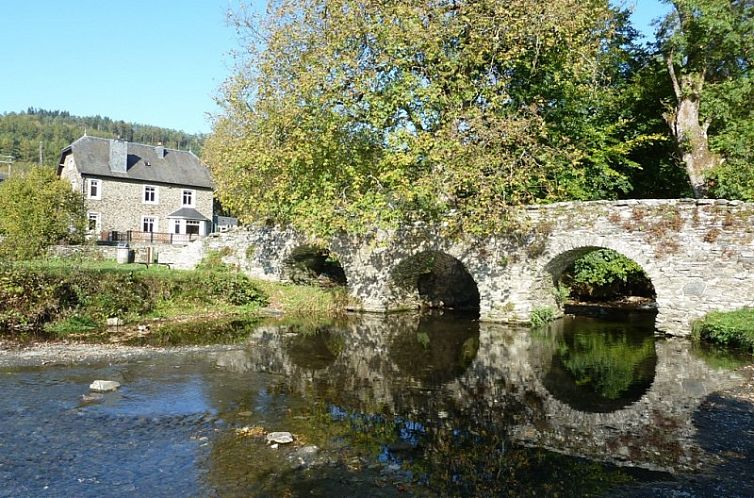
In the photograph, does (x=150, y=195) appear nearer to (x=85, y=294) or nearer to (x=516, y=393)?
(x=85, y=294)

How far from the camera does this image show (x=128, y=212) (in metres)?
46.1

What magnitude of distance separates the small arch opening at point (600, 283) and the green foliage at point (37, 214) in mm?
22804

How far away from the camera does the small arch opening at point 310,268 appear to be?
2353 cm

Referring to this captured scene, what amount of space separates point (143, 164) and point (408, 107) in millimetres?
36654

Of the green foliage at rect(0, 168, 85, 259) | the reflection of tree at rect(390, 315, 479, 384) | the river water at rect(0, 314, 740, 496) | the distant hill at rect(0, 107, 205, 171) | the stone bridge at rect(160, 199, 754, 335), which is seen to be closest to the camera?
the river water at rect(0, 314, 740, 496)

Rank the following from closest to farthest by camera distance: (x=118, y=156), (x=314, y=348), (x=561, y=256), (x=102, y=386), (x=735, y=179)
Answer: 1. (x=102, y=386)
2. (x=314, y=348)
3. (x=561, y=256)
4. (x=735, y=179)
5. (x=118, y=156)

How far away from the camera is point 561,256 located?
17.1 m

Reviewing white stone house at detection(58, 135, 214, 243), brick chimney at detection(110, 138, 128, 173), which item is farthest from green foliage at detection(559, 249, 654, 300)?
brick chimney at detection(110, 138, 128, 173)

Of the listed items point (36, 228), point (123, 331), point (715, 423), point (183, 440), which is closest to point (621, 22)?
point (715, 423)

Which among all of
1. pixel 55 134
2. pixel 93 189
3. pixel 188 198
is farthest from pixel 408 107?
pixel 55 134

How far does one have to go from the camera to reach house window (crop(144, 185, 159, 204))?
4719cm

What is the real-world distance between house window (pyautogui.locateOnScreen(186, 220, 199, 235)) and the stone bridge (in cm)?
2831

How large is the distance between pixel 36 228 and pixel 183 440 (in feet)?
76.9

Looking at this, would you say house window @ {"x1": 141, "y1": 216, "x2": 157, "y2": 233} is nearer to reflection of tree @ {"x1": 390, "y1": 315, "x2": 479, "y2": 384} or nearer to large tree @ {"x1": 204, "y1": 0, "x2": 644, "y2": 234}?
large tree @ {"x1": 204, "y1": 0, "x2": 644, "y2": 234}
